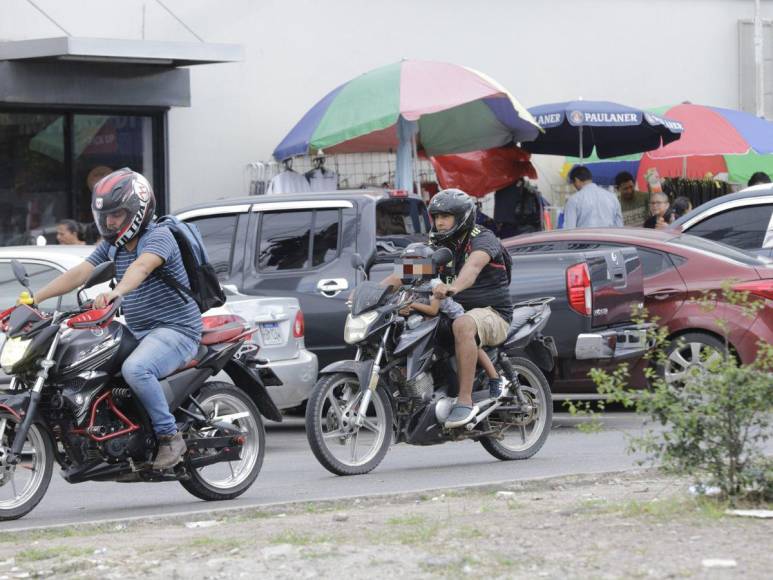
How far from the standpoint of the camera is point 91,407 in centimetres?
788

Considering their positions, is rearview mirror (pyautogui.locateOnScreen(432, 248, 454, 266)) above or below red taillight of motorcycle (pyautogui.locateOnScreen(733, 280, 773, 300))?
above

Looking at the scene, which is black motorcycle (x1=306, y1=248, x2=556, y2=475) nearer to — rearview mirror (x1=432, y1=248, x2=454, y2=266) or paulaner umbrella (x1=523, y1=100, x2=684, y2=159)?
rearview mirror (x1=432, y1=248, x2=454, y2=266)

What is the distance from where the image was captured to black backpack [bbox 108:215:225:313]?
8172mm

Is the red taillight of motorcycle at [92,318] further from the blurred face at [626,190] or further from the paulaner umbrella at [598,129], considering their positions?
the blurred face at [626,190]

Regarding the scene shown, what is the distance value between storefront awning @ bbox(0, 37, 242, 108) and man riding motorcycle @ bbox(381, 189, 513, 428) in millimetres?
8358

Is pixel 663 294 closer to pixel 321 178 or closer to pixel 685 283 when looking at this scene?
pixel 685 283

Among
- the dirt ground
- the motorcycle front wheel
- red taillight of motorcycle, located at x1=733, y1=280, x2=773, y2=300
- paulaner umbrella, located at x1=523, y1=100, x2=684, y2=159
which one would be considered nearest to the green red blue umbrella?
paulaner umbrella, located at x1=523, y1=100, x2=684, y2=159

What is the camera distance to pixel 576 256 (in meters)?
12.2

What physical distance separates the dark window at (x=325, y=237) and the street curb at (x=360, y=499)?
4116mm

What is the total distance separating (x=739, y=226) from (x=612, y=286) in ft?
9.37

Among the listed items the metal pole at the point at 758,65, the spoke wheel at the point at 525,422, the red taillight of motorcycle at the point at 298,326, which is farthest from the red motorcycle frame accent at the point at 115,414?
the metal pole at the point at 758,65

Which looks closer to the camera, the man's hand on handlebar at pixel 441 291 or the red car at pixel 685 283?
the man's hand on handlebar at pixel 441 291

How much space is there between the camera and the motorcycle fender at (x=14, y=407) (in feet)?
25.0

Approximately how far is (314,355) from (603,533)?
5579mm
